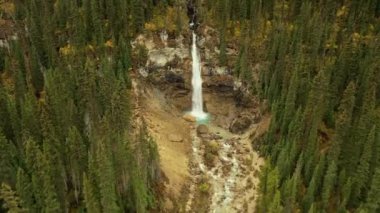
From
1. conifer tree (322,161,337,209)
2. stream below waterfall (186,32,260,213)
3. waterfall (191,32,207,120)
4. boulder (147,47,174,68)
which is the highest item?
boulder (147,47,174,68)

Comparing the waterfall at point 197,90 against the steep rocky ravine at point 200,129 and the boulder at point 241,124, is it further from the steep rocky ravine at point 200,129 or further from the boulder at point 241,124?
the boulder at point 241,124

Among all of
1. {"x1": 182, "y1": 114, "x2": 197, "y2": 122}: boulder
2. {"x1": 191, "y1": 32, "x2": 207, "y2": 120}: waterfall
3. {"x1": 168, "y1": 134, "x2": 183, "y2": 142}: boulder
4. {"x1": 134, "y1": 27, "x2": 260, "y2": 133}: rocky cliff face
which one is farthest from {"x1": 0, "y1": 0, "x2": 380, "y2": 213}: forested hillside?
{"x1": 182, "y1": 114, "x2": 197, "y2": 122}: boulder

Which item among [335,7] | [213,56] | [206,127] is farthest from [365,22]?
[206,127]

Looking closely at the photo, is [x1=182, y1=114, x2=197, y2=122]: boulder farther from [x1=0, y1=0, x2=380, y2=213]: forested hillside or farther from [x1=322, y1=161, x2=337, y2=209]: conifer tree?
[x1=322, y1=161, x2=337, y2=209]: conifer tree

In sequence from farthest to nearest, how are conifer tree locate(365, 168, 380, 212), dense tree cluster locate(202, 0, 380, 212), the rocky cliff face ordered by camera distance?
the rocky cliff face < dense tree cluster locate(202, 0, 380, 212) < conifer tree locate(365, 168, 380, 212)

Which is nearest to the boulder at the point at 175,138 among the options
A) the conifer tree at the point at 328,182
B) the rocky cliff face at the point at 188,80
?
the rocky cliff face at the point at 188,80

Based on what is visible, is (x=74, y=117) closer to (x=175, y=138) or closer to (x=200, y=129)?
(x=175, y=138)

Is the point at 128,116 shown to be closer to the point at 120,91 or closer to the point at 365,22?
the point at 120,91
